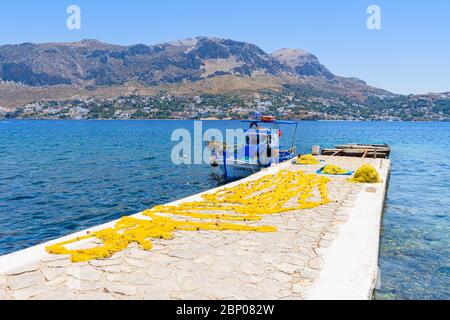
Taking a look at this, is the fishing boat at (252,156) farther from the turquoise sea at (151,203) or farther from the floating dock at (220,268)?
the floating dock at (220,268)

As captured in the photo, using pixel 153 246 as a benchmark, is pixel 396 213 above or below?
below

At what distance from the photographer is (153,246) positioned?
8891 millimetres

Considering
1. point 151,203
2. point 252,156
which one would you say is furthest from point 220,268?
point 252,156

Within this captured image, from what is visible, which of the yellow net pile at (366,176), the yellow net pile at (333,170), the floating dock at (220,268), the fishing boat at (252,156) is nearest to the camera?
the floating dock at (220,268)

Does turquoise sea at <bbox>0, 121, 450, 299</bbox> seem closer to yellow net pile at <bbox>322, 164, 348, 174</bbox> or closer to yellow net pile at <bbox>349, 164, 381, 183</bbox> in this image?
yellow net pile at <bbox>349, 164, 381, 183</bbox>

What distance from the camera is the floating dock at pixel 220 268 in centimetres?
638

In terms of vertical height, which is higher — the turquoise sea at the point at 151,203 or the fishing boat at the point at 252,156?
the fishing boat at the point at 252,156

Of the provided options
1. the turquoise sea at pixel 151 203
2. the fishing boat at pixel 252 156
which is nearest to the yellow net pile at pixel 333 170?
the turquoise sea at pixel 151 203

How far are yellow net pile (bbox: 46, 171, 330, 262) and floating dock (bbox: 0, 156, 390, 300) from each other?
312mm

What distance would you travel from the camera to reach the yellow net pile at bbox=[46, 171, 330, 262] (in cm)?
890

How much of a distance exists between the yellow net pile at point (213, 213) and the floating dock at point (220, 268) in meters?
0.31
